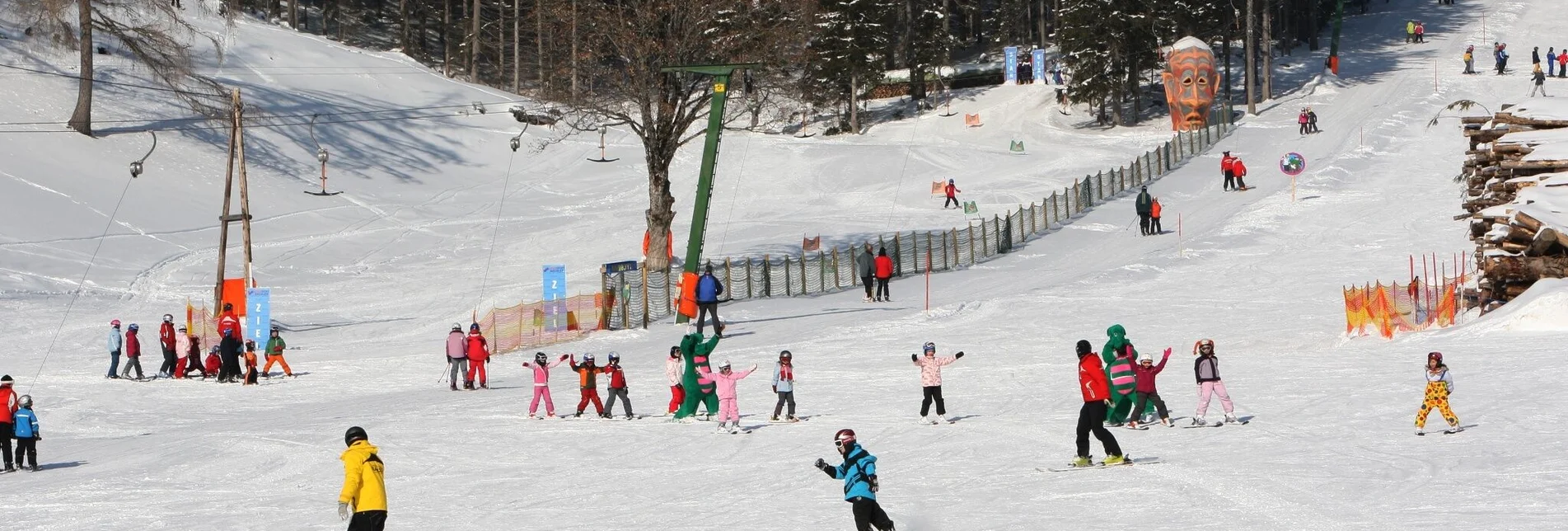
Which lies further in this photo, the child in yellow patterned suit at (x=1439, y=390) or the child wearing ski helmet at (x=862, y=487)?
the child in yellow patterned suit at (x=1439, y=390)

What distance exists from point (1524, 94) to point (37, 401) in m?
56.2

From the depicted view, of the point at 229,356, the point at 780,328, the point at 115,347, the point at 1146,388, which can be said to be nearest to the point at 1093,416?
the point at 1146,388

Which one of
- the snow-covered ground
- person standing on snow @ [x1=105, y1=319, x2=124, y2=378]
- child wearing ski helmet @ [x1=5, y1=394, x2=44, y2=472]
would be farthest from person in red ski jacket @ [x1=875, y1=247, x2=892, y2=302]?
child wearing ski helmet @ [x1=5, y1=394, x2=44, y2=472]

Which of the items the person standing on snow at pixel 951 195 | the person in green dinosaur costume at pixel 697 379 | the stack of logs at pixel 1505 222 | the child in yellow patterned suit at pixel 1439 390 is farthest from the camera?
the person standing on snow at pixel 951 195

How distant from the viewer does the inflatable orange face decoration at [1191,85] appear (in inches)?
2317

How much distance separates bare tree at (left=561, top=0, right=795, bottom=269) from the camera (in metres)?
35.2

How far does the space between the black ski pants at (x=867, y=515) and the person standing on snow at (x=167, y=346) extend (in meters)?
19.1

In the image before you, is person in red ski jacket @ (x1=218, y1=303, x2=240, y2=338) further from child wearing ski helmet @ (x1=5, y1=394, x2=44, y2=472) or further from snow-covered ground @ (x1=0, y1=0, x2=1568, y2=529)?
child wearing ski helmet @ (x1=5, y1=394, x2=44, y2=472)

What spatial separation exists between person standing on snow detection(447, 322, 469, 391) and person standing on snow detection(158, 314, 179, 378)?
5.66 m

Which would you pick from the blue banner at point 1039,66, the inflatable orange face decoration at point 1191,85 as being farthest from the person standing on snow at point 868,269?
the blue banner at point 1039,66

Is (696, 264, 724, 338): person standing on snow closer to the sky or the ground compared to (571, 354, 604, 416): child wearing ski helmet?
closer to the sky

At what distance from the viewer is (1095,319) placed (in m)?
28.8

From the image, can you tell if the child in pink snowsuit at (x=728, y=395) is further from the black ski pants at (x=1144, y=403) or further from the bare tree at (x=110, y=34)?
the bare tree at (x=110, y=34)

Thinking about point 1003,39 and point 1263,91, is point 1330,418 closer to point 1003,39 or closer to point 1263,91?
point 1263,91
